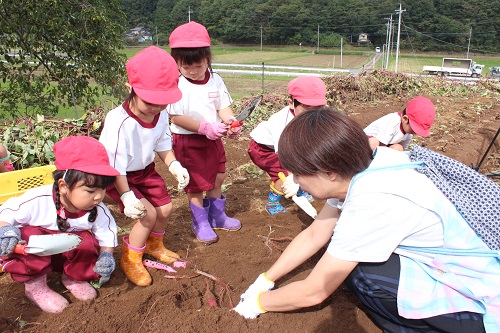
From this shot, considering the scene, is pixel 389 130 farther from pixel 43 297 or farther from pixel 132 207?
pixel 43 297

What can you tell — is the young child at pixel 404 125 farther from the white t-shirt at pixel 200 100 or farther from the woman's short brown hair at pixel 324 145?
the woman's short brown hair at pixel 324 145

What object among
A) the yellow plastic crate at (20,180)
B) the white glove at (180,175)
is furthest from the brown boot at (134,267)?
the yellow plastic crate at (20,180)

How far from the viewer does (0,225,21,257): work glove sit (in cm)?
185

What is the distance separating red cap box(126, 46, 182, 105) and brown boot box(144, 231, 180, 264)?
38.9 inches

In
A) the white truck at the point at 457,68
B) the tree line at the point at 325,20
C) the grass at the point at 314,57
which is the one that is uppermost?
the tree line at the point at 325,20

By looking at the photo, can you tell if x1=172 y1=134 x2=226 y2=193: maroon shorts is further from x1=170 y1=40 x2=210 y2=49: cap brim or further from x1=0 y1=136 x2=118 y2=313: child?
x1=0 y1=136 x2=118 y2=313: child

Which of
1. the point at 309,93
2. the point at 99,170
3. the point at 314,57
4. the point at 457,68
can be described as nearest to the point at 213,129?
the point at 309,93

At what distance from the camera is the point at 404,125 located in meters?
3.94

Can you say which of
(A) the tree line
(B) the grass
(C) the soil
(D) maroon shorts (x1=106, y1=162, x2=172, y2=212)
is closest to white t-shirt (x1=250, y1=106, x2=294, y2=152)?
(C) the soil

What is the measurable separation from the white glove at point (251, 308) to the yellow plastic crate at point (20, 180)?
1685 millimetres

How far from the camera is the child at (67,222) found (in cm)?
200

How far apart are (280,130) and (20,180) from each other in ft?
6.38

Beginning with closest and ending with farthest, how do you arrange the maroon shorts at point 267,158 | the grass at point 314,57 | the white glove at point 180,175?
the white glove at point 180,175 < the maroon shorts at point 267,158 < the grass at point 314,57

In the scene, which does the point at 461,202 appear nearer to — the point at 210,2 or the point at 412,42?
the point at 412,42
